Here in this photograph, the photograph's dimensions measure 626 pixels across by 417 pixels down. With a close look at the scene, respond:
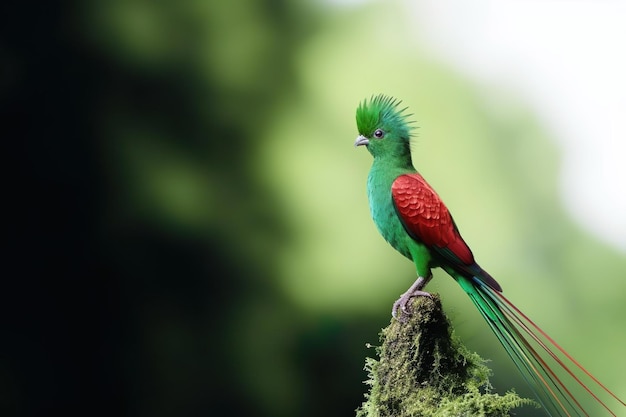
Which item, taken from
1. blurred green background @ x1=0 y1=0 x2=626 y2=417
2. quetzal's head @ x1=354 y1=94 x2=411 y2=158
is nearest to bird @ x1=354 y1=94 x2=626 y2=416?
quetzal's head @ x1=354 y1=94 x2=411 y2=158

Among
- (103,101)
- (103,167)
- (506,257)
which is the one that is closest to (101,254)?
(103,167)

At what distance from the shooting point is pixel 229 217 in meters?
4.80

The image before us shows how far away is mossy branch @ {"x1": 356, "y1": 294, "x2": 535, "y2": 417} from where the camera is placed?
208 cm

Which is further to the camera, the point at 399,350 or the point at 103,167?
the point at 103,167

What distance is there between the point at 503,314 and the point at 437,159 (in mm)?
2412

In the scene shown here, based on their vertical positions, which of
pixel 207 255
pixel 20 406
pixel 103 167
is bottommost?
pixel 20 406

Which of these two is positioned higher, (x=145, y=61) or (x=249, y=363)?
(x=145, y=61)

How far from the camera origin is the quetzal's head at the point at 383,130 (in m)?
2.28

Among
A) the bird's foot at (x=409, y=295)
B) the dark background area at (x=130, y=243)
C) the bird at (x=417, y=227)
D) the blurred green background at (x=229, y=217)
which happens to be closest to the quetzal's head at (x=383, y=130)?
the bird at (x=417, y=227)

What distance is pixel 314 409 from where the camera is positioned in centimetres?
468

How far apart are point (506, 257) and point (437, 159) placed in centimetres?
71

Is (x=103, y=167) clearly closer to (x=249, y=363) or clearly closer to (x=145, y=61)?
(x=145, y=61)

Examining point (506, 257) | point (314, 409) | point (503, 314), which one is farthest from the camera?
point (314, 409)

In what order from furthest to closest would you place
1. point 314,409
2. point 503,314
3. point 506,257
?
point 314,409 < point 506,257 < point 503,314
